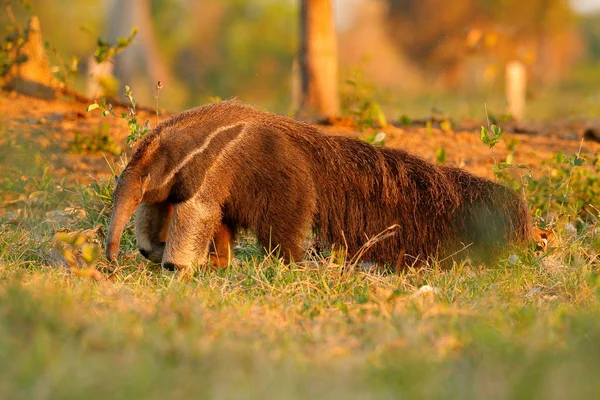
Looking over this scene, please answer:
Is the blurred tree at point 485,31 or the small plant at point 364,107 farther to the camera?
the blurred tree at point 485,31

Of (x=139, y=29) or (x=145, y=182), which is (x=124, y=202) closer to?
(x=145, y=182)

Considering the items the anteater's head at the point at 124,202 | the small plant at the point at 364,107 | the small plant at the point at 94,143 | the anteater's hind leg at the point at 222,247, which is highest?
the small plant at the point at 364,107

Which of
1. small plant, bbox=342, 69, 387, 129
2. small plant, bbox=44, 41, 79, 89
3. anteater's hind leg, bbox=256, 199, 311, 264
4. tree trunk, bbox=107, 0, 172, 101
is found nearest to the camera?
anteater's hind leg, bbox=256, 199, 311, 264

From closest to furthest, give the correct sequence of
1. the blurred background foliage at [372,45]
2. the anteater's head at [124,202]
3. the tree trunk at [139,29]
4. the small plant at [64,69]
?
the anteater's head at [124,202] → the small plant at [64,69] → the blurred background foliage at [372,45] → the tree trunk at [139,29]

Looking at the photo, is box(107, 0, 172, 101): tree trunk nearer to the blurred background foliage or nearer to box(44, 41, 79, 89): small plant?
the blurred background foliage

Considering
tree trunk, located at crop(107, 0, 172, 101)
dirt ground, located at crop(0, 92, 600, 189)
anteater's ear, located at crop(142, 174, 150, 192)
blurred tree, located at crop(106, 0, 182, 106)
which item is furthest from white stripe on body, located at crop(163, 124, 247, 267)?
tree trunk, located at crop(107, 0, 172, 101)

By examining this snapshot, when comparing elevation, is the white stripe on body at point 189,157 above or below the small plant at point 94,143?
above

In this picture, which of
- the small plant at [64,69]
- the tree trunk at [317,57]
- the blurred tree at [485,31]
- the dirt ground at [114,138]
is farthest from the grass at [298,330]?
the blurred tree at [485,31]

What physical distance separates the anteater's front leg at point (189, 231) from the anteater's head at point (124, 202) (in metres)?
0.30

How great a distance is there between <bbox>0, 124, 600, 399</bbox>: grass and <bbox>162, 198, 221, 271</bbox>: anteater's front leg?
0.15 meters

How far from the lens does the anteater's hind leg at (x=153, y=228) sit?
611cm

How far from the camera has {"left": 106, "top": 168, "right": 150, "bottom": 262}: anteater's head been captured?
5484 millimetres

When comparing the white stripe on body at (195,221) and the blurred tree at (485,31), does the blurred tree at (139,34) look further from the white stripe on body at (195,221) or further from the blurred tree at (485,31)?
the white stripe on body at (195,221)

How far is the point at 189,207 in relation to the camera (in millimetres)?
5707
